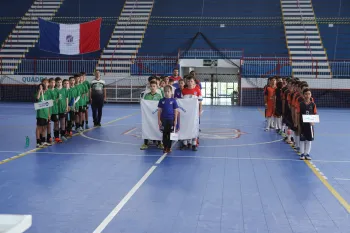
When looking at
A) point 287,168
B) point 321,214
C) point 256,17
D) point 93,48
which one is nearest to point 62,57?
point 93,48

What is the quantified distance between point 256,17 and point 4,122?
21.4 metres

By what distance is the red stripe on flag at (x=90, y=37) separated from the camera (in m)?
28.6

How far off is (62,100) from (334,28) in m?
24.9

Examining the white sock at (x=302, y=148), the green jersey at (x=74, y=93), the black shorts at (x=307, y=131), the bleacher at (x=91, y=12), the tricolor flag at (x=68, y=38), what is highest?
the bleacher at (x=91, y=12)

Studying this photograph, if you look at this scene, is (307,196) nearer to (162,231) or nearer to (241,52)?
(162,231)

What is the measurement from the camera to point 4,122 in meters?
16.0

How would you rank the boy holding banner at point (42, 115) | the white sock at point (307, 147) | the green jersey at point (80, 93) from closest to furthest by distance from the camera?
Answer: the white sock at point (307, 147) < the boy holding banner at point (42, 115) < the green jersey at point (80, 93)

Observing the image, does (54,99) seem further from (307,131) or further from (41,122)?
→ (307,131)

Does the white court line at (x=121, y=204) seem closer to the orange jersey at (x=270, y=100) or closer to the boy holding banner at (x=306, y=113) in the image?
the boy holding banner at (x=306, y=113)

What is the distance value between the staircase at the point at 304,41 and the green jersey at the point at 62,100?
18001 mm

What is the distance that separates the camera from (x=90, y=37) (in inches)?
1132

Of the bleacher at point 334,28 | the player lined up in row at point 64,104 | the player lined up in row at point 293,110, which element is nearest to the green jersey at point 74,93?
the player lined up in row at point 64,104

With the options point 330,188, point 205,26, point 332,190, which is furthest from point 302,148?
point 205,26

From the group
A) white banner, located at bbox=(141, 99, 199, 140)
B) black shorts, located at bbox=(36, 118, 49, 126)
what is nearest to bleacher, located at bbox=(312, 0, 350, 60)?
white banner, located at bbox=(141, 99, 199, 140)
